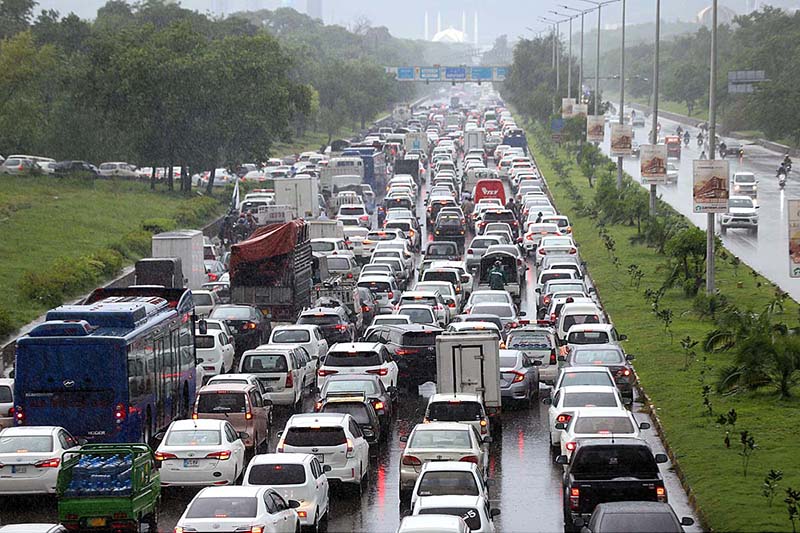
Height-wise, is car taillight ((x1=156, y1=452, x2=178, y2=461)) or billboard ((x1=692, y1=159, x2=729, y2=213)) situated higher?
billboard ((x1=692, y1=159, x2=729, y2=213))

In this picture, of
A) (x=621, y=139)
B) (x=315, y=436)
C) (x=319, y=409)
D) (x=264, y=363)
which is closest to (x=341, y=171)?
(x=621, y=139)

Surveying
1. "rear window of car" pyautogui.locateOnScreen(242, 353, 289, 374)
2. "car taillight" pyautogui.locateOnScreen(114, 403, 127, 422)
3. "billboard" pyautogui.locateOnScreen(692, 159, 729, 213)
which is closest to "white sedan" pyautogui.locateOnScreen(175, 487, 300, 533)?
"car taillight" pyautogui.locateOnScreen(114, 403, 127, 422)

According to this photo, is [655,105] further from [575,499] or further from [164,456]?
[575,499]

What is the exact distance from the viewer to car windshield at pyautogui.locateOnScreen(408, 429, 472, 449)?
2272cm

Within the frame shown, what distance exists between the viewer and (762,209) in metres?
78.4

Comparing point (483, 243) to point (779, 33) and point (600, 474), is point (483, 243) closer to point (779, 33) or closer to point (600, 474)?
point (600, 474)

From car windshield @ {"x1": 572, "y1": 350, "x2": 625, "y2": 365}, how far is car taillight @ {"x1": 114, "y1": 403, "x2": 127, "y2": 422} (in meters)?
10.1

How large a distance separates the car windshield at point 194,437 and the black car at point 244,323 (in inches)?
576

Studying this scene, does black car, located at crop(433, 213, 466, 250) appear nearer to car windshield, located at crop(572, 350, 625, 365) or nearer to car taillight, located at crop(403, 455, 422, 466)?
car windshield, located at crop(572, 350, 625, 365)

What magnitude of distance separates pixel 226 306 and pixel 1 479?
16.7 metres

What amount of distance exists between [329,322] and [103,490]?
18159 mm

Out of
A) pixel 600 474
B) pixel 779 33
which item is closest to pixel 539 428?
pixel 600 474

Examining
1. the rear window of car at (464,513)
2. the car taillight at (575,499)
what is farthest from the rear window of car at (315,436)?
the rear window of car at (464,513)

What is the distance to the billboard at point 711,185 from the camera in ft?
130
